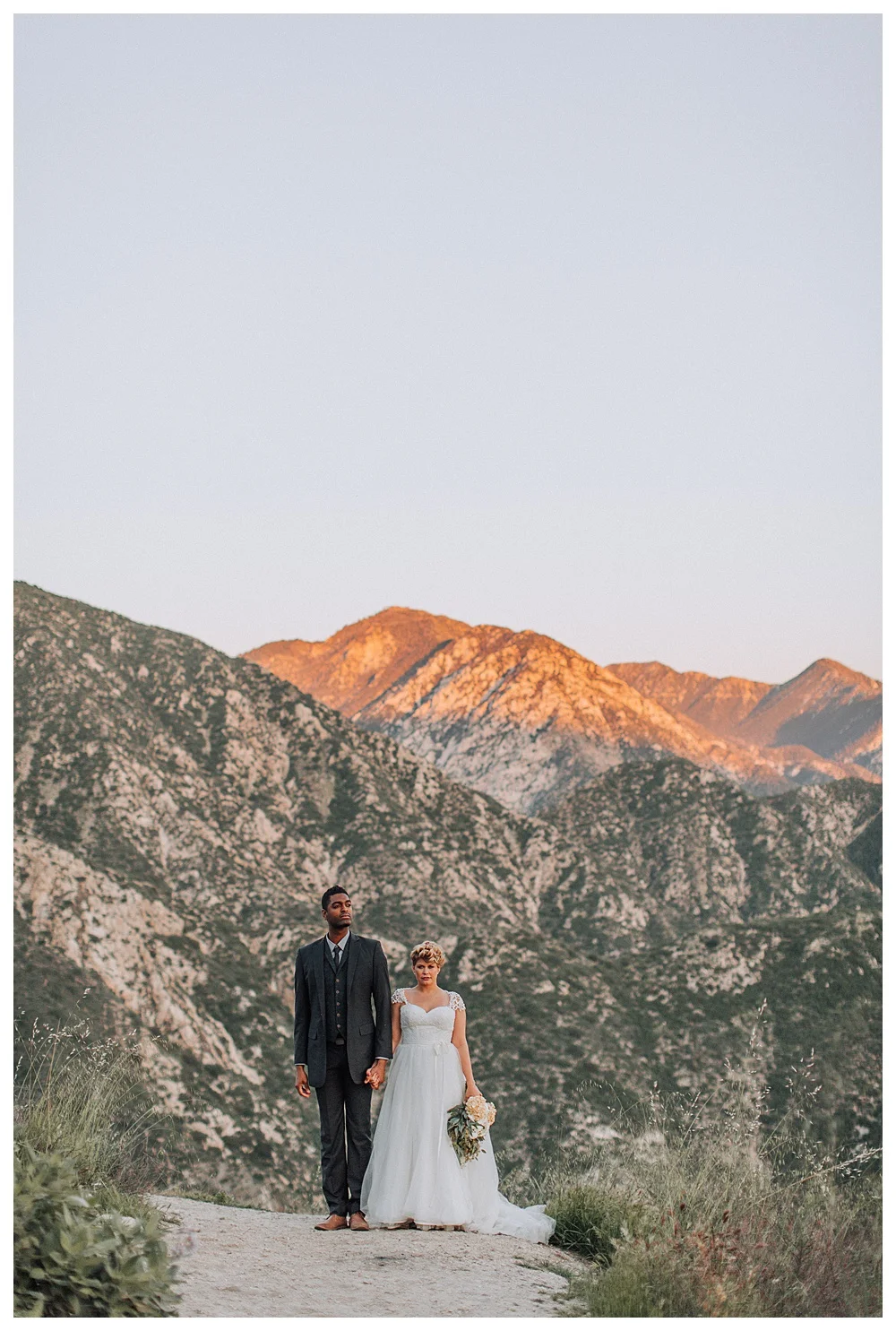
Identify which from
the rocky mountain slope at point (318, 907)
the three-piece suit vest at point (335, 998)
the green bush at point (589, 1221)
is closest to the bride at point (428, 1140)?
the green bush at point (589, 1221)

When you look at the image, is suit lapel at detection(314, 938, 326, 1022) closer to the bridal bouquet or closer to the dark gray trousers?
the dark gray trousers

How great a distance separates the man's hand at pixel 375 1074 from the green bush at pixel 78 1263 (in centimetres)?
207

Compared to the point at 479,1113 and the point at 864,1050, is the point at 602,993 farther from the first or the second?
the point at 479,1113

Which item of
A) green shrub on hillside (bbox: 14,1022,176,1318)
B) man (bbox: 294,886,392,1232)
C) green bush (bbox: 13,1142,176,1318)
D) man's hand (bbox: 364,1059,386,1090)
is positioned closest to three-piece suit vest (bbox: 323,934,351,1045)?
man (bbox: 294,886,392,1232)

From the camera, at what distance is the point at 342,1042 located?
8.50m

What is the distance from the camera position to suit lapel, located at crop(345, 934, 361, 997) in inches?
335

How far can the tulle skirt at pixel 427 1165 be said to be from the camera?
8.62 meters

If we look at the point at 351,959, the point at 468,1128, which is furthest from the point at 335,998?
the point at 468,1128

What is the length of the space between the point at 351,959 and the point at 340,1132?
1.18m

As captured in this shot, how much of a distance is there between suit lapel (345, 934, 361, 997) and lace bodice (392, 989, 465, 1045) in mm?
550

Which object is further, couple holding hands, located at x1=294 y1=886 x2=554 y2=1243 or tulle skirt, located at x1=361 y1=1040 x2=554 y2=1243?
tulle skirt, located at x1=361 y1=1040 x2=554 y2=1243

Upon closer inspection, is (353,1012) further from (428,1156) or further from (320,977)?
(428,1156)

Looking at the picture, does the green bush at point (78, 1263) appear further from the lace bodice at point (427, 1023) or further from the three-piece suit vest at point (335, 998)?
the lace bodice at point (427, 1023)

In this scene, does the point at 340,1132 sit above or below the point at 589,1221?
above
